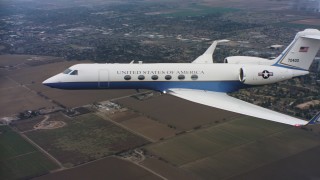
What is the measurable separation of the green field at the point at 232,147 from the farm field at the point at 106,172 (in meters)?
4.47

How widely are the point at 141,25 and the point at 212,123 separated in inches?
4755

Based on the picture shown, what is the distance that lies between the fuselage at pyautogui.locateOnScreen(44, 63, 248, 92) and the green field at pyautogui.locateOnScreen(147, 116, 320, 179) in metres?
10.7

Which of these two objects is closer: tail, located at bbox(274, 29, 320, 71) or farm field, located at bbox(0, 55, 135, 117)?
tail, located at bbox(274, 29, 320, 71)

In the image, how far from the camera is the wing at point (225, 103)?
37.5 metres

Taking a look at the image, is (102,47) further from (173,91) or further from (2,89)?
(173,91)

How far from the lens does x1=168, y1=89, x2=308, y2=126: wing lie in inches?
1476

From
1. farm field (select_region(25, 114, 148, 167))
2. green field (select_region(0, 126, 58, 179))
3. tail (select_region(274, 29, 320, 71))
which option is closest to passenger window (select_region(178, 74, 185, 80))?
tail (select_region(274, 29, 320, 71))

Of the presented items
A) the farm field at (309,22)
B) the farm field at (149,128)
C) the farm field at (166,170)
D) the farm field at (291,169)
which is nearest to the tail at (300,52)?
the farm field at (291,169)

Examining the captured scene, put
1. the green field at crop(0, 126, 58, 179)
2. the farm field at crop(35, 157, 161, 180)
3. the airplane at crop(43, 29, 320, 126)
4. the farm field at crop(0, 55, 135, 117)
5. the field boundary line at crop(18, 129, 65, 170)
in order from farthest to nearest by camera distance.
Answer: the farm field at crop(0, 55, 135, 117) → the field boundary line at crop(18, 129, 65, 170) → the green field at crop(0, 126, 58, 179) → the farm field at crop(35, 157, 161, 180) → the airplane at crop(43, 29, 320, 126)

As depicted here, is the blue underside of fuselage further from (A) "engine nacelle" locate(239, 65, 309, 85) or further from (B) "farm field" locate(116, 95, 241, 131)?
(B) "farm field" locate(116, 95, 241, 131)

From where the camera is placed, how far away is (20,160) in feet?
171

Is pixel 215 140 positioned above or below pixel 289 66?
below

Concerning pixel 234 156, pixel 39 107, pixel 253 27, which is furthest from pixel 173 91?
pixel 253 27

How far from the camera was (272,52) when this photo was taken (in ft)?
385
